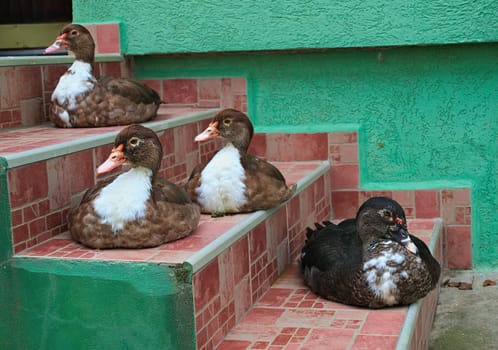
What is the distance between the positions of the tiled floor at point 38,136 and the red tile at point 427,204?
5.67 ft

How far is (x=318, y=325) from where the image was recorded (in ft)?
12.1

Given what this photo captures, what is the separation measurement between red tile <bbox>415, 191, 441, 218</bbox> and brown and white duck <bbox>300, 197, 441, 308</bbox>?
1606mm

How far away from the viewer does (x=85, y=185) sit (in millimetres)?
3855

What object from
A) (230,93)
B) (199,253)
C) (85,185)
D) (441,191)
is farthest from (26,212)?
(441,191)

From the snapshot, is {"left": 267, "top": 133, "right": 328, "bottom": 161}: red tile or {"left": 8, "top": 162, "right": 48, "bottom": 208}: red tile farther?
{"left": 267, "top": 133, "right": 328, "bottom": 161}: red tile

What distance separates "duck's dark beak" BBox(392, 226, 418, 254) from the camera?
3.78 m

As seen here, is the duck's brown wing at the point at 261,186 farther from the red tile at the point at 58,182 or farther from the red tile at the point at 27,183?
the red tile at the point at 27,183

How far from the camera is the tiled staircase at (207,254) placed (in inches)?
129

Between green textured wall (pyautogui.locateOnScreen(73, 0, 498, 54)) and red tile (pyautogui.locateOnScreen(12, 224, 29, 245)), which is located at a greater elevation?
green textured wall (pyautogui.locateOnScreen(73, 0, 498, 54))

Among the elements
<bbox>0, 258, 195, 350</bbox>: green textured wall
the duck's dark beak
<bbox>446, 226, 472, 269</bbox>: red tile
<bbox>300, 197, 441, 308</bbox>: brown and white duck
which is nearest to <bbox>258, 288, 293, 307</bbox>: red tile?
<bbox>300, 197, 441, 308</bbox>: brown and white duck

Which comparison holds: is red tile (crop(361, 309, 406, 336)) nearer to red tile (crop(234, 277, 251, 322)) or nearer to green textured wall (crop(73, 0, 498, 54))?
red tile (crop(234, 277, 251, 322))

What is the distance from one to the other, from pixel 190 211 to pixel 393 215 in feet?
2.94

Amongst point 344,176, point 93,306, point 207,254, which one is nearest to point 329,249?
point 207,254

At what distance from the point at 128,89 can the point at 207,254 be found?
1.64 m
